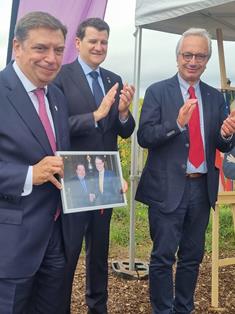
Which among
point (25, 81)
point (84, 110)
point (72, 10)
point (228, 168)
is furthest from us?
point (228, 168)

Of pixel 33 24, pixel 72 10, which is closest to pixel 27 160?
pixel 33 24

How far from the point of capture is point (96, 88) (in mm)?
3219

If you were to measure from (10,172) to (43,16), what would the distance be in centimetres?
70

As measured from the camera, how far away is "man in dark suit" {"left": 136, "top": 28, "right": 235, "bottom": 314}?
10.4ft

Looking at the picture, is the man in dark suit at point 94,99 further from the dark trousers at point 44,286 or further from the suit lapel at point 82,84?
the dark trousers at point 44,286

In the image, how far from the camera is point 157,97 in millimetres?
3246

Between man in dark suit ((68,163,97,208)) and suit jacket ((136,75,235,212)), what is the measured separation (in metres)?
0.87

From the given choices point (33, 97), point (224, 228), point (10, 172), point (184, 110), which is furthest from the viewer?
point (224, 228)

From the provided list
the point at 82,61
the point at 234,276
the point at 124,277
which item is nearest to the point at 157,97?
the point at 82,61

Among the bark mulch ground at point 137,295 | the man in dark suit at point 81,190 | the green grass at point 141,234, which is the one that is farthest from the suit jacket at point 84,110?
the green grass at point 141,234

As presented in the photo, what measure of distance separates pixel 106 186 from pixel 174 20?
240cm

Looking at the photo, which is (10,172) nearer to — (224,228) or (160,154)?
(160,154)

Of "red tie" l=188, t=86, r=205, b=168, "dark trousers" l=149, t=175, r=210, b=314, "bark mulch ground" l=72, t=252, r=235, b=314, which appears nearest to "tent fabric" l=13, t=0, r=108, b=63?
"red tie" l=188, t=86, r=205, b=168

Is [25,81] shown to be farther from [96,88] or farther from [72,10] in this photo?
[72,10]
